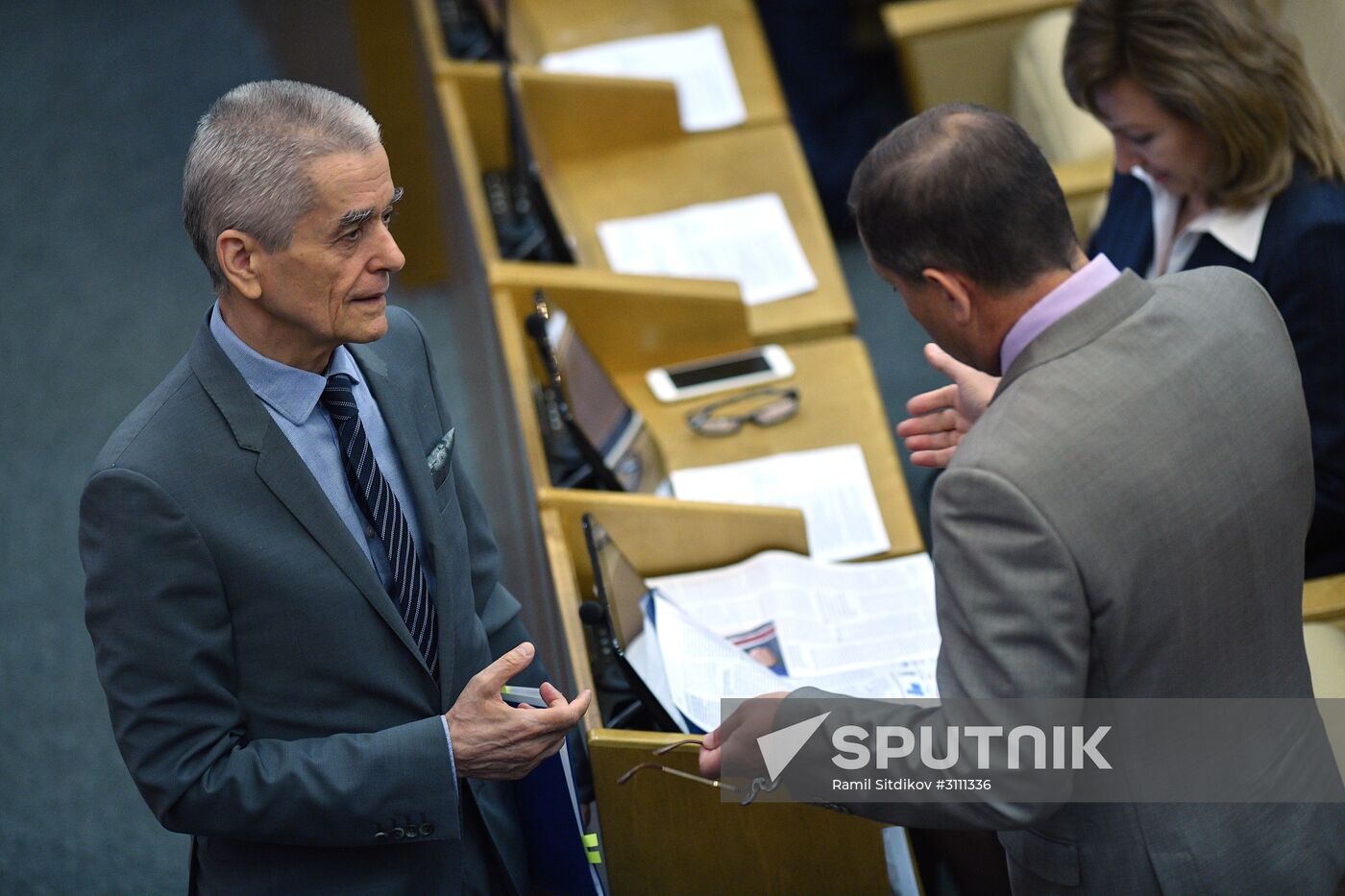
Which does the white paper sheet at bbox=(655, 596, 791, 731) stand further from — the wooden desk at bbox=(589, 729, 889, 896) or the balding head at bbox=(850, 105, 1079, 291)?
the balding head at bbox=(850, 105, 1079, 291)

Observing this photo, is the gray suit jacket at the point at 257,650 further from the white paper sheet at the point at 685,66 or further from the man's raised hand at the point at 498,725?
the white paper sheet at the point at 685,66

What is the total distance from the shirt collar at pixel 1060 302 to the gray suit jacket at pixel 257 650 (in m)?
0.78

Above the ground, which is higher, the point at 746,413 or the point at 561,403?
the point at 561,403

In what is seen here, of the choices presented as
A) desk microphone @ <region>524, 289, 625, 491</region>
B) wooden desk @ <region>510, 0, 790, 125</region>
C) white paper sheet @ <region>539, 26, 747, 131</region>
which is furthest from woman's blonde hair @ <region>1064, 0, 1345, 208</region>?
wooden desk @ <region>510, 0, 790, 125</region>

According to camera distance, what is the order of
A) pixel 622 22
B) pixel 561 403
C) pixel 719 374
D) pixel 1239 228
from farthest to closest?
1. pixel 622 22
2. pixel 719 374
3. pixel 561 403
4. pixel 1239 228

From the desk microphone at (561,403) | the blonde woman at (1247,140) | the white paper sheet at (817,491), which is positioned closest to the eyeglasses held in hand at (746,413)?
the white paper sheet at (817,491)

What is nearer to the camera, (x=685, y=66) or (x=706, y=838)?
(x=706, y=838)

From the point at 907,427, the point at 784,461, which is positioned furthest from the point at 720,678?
the point at 784,461

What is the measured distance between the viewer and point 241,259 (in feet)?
5.22

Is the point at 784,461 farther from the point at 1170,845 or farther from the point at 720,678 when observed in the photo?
the point at 1170,845

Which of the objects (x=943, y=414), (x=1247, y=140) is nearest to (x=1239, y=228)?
(x=1247, y=140)

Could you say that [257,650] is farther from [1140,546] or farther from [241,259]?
[1140,546]

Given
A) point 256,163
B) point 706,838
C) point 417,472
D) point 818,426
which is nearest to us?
point 256,163

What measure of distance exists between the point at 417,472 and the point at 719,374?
1.61 m
